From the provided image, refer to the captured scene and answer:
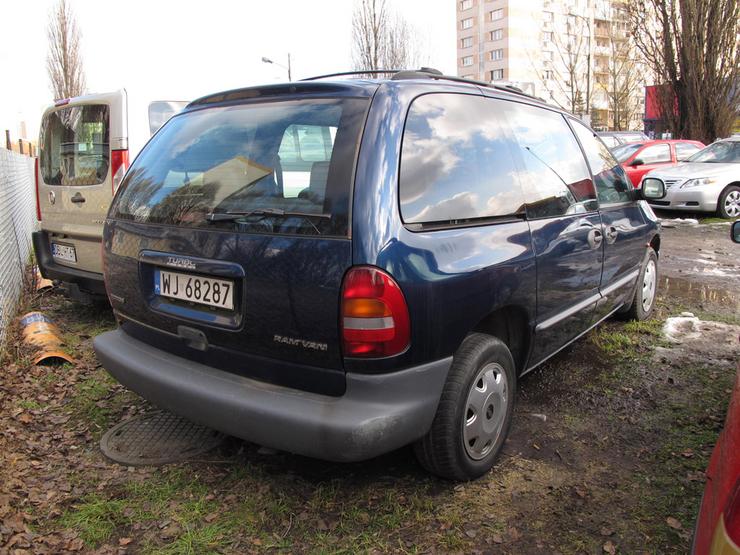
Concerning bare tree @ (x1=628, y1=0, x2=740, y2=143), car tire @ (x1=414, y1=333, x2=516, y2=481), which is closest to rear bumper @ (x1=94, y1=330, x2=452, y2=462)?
car tire @ (x1=414, y1=333, x2=516, y2=481)

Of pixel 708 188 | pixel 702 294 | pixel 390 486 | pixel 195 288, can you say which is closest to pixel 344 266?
pixel 195 288

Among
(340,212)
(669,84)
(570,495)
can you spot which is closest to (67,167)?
(340,212)

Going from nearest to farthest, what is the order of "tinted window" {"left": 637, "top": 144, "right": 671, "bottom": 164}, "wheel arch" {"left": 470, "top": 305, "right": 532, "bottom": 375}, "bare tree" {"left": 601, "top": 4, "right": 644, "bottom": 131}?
1. "wheel arch" {"left": 470, "top": 305, "right": 532, "bottom": 375}
2. "tinted window" {"left": 637, "top": 144, "right": 671, "bottom": 164}
3. "bare tree" {"left": 601, "top": 4, "right": 644, "bottom": 131}

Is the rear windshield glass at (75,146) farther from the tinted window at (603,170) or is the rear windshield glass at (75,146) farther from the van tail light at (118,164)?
the tinted window at (603,170)

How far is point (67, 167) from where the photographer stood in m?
5.36

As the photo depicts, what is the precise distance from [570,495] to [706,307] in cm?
386

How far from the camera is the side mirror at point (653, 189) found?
4305mm

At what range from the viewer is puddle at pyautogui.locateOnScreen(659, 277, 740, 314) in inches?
224

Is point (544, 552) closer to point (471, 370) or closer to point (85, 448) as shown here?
point (471, 370)

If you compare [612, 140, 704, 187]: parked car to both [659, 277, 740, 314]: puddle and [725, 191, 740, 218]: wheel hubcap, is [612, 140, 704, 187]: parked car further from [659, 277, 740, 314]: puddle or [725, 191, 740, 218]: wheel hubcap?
[659, 277, 740, 314]: puddle

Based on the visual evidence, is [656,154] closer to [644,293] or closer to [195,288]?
[644,293]

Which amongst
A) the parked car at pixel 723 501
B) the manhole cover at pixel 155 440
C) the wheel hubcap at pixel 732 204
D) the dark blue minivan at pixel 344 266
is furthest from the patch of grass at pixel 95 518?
the wheel hubcap at pixel 732 204

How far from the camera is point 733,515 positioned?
1.32m

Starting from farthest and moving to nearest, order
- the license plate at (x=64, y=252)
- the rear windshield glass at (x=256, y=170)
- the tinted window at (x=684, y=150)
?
1. the tinted window at (x=684, y=150)
2. the license plate at (x=64, y=252)
3. the rear windshield glass at (x=256, y=170)
